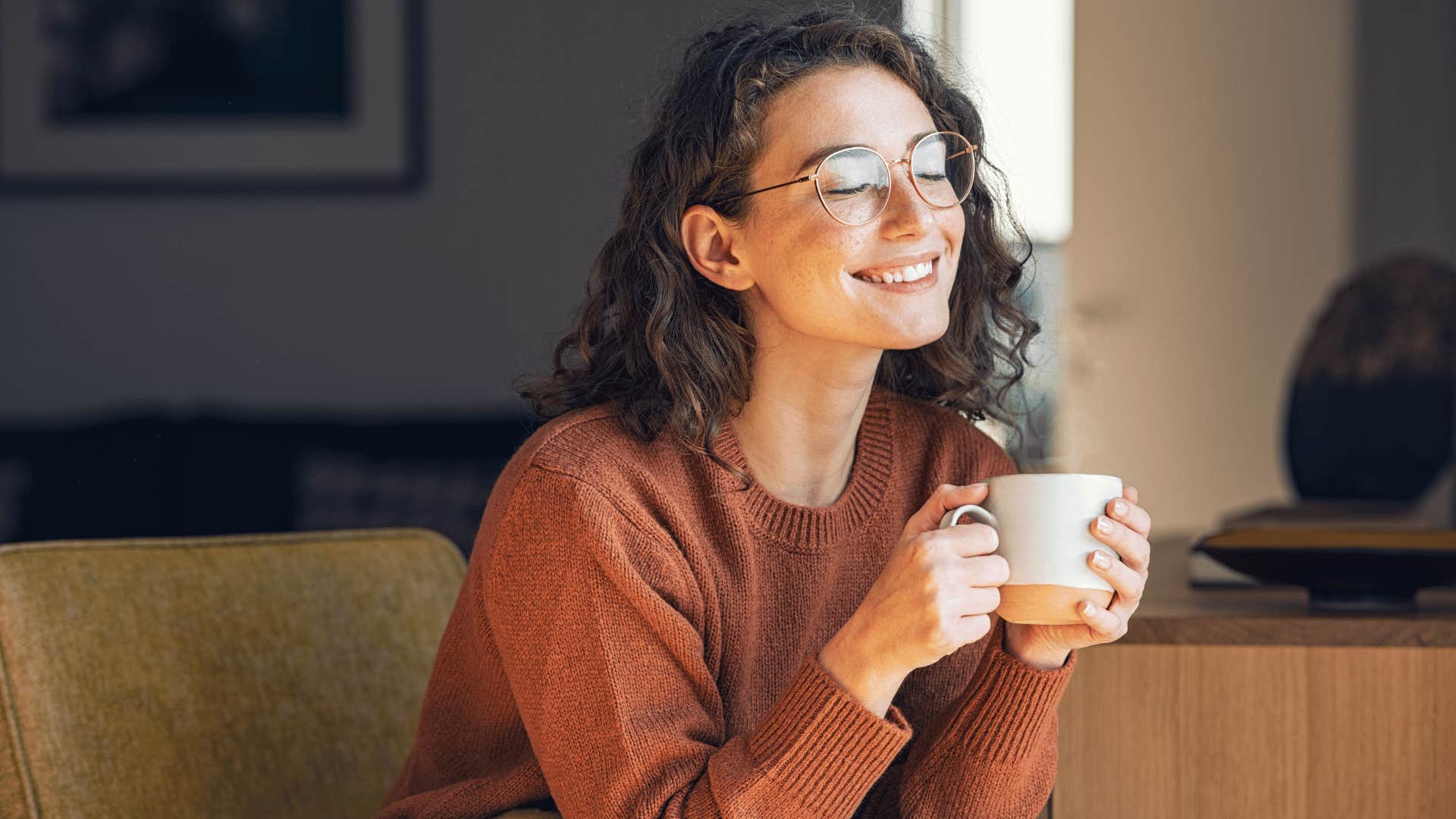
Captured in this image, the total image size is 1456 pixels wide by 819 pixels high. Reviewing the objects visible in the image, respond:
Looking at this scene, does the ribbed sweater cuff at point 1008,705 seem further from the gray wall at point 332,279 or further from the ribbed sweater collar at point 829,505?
the gray wall at point 332,279

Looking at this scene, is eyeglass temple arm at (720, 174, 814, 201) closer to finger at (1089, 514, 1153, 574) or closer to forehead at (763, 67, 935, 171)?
forehead at (763, 67, 935, 171)

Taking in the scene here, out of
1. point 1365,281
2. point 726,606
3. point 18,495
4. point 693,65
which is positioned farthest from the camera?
point 18,495

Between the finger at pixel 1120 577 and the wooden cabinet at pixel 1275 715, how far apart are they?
0.15m

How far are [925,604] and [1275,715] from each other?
0.35 meters

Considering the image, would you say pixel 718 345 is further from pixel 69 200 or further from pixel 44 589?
pixel 69 200

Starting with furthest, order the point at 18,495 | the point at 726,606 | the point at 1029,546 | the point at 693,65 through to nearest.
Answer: the point at 18,495
the point at 693,65
the point at 726,606
the point at 1029,546

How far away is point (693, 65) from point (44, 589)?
2.36 ft

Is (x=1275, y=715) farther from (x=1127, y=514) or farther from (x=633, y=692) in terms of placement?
(x=633, y=692)

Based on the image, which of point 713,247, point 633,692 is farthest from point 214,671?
point 713,247

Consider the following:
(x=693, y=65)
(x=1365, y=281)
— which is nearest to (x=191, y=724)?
(x=693, y=65)

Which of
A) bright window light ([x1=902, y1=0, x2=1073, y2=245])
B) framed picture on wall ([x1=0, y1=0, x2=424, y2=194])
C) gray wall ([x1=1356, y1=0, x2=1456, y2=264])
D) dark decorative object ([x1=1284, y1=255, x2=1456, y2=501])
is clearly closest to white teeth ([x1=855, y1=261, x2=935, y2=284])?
dark decorative object ([x1=1284, y1=255, x2=1456, y2=501])

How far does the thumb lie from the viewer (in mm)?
979

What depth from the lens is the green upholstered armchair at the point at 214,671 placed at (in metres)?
1.19

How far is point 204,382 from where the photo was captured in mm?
2842
